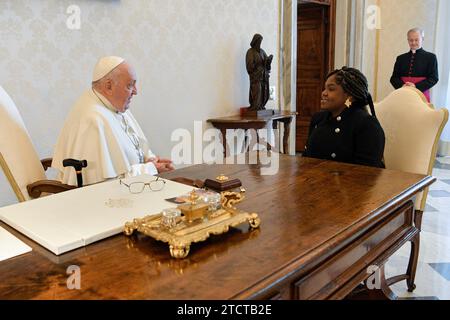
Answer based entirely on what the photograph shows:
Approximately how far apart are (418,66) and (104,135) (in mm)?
4626

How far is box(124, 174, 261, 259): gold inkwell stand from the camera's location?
1045 millimetres

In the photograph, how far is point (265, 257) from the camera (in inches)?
39.6

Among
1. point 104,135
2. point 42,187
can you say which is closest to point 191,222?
point 42,187

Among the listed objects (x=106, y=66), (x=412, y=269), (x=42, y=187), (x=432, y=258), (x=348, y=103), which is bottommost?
(x=432, y=258)

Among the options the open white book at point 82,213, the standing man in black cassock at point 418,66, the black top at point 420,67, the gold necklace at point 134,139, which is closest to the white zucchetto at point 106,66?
the gold necklace at point 134,139

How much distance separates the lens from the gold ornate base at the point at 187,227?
102cm

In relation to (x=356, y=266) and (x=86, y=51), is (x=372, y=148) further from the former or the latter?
(x=86, y=51)

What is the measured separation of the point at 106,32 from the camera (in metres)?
3.07

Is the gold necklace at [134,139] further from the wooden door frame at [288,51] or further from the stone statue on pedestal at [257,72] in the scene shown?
the wooden door frame at [288,51]

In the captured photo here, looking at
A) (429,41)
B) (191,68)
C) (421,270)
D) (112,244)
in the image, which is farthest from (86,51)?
(429,41)

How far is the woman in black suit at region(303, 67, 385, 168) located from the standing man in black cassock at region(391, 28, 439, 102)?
135 inches

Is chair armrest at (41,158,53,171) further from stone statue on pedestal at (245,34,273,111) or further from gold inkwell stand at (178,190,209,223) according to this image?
stone statue on pedestal at (245,34,273,111)

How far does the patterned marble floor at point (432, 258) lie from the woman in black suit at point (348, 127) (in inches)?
30.2

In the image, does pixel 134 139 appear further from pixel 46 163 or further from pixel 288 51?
pixel 288 51
